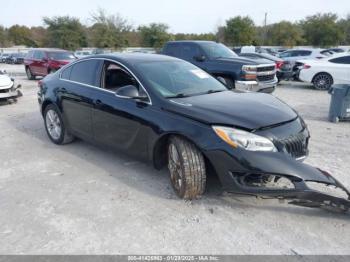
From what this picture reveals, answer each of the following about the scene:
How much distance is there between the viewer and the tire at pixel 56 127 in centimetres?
552

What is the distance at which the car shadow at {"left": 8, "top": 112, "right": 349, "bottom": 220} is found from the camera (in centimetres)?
344

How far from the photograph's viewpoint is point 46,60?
52.5ft

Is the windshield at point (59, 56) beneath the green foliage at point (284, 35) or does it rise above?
beneath

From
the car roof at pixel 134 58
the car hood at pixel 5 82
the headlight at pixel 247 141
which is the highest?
the car roof at pixel 134 58

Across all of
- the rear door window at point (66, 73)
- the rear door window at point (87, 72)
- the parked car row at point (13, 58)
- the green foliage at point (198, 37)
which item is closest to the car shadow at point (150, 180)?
the rear door window at point (87, 72)

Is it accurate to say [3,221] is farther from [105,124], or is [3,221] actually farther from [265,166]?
[265,166]

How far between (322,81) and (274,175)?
34.6ft

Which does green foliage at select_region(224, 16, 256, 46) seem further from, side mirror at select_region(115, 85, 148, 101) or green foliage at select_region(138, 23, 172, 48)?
side mirror at select_region(115, 85, 148, 101)

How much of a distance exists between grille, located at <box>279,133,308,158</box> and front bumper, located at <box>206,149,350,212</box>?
186 mm

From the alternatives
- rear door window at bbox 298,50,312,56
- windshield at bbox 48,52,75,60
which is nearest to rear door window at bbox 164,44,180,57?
windshield at bbox 48,52,75,60

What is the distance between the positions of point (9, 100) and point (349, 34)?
52725mm

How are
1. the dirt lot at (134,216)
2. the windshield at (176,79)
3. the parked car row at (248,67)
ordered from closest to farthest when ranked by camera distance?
the dirt lot at (134,216)
the windshield at (176,79)
the parked car row at (248,67)

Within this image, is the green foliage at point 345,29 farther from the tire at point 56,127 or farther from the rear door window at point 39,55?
the tire at point 56,127

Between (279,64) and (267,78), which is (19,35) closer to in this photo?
(279,64)
